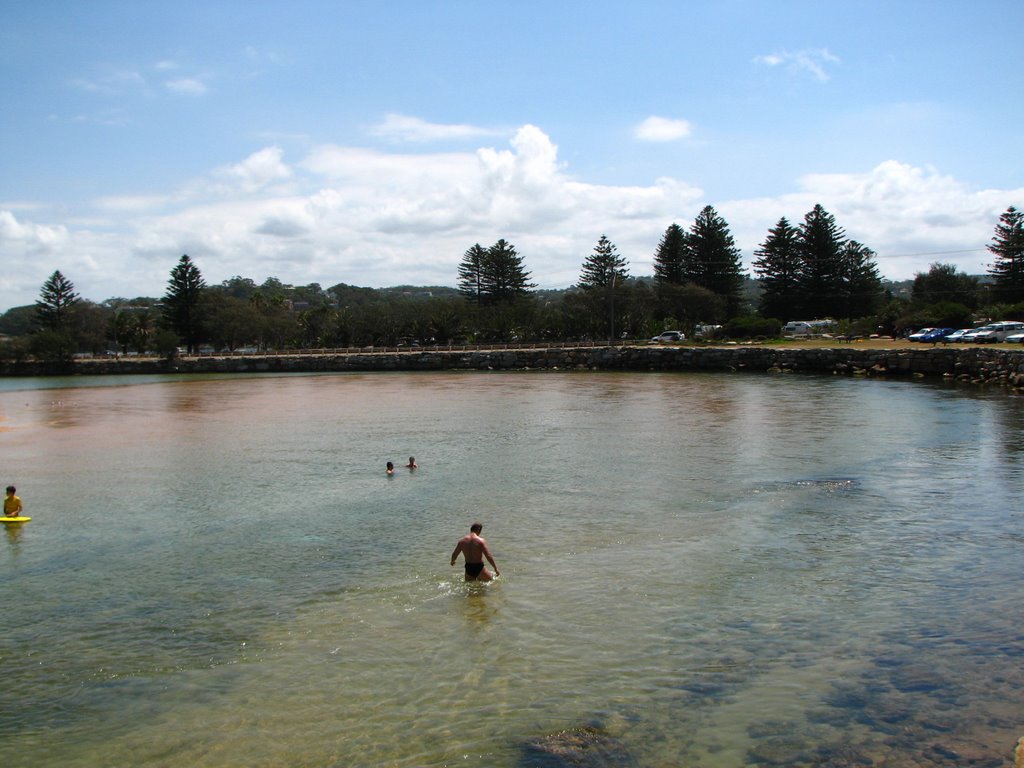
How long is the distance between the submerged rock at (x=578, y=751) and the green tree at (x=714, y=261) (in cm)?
9144

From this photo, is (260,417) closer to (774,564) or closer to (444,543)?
(444,543)

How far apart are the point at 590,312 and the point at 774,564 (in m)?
79.1

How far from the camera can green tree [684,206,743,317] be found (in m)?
96.4

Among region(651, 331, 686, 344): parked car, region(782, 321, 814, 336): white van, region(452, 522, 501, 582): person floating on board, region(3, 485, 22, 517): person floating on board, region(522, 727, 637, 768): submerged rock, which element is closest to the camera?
region(522, 727, 637, 768): submerged rock

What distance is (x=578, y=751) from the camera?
26.2 ft

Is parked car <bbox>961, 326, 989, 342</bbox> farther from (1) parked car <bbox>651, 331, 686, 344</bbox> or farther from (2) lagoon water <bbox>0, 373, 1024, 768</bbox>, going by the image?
(2) lagoon water <bbox>0, 373, 1024, 768</bbox>

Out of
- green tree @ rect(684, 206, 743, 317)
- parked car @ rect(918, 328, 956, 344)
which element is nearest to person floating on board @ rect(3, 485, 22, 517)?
parked car @ rect(918, 328, 956, 344)

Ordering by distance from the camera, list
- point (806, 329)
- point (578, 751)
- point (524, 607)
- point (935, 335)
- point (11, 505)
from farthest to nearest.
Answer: point (806, 329)
point (935, 335)
point (11, 505)
point (524, 607)
point (578, 751)

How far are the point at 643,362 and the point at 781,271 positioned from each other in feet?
102

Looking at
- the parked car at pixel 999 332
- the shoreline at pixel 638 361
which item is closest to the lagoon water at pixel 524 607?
the shoreline at pixel 638 361

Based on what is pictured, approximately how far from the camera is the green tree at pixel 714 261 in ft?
316

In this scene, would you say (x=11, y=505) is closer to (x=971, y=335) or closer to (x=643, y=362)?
(x=643, y=362)

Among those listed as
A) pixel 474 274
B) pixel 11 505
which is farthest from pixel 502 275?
pixel 11 505

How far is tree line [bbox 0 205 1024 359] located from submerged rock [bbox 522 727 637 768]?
74.4m
